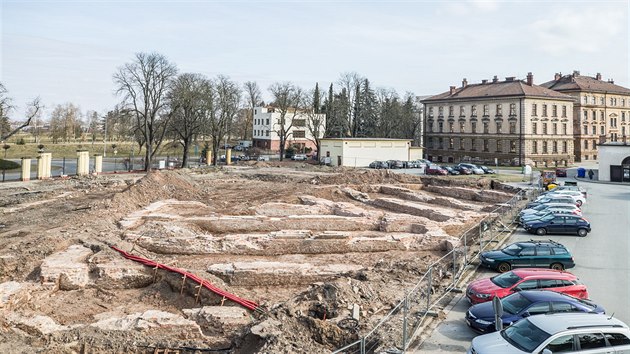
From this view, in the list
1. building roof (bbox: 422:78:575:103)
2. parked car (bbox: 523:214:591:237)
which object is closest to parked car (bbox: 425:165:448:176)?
building roof (bbox: 422:78:575:103)

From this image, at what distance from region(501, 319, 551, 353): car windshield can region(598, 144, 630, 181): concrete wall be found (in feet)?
145

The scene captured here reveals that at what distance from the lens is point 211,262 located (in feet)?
59.7

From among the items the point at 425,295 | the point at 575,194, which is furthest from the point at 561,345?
the point at 575,194

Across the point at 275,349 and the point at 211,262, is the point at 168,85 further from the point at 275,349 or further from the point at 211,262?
the point at 275,349

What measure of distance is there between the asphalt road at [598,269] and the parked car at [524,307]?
0.40 metres

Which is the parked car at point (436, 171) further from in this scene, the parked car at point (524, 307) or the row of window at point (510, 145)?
the parked car at point (524, 307)

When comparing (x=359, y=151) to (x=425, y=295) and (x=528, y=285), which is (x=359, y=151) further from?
(x=528, y=285)

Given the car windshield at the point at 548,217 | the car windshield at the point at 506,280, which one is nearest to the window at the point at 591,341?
the car windshield at the point at 506,280

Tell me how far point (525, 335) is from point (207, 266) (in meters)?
11.4

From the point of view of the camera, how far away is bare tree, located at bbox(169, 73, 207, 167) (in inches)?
2065

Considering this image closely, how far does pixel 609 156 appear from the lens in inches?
1842

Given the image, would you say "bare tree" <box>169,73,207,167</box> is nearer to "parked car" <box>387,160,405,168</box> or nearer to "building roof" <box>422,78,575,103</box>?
"parked car" <box>387,160,405,168</box>

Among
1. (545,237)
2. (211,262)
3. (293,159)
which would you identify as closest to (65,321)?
(211,262)

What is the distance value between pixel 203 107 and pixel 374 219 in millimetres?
37436
